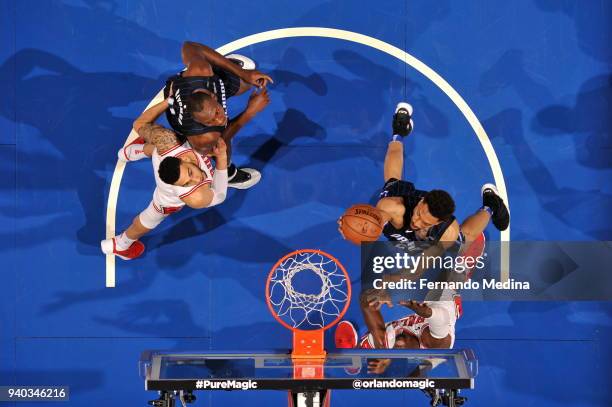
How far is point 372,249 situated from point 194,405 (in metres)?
2.32

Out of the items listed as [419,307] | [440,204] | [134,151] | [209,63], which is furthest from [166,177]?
[419,307]

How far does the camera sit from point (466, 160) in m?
8.27

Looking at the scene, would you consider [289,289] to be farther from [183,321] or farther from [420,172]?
[420,172]

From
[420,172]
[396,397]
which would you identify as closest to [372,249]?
[420,172]

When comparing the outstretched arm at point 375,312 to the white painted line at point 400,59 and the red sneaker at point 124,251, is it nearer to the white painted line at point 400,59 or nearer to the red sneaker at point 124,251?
the white painted line at point 400,59

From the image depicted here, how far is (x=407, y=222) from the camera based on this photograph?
7.94 m

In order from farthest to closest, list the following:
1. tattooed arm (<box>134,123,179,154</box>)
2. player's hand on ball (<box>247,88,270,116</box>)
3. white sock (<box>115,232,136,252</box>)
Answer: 1. player's hand on ball (<box>247,88,270,116</box>)
2. white sock (<box>115,232,136,252</box>)
3. tattooed arm (<box>134,123,179,154</box>)

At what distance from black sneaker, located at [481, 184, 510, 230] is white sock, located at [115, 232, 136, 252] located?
3.45m

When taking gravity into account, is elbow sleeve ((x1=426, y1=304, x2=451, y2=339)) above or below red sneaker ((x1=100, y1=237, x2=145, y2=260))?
below

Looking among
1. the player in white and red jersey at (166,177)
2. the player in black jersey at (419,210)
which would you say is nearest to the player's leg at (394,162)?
the player in black jersey at (419,210)

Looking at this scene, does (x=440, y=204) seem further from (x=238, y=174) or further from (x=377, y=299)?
(x=238, y=174)

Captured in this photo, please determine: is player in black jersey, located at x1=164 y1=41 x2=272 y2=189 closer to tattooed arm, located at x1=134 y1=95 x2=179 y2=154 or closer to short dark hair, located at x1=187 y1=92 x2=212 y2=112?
short dark hair, located at x1=187 y1=92 x2=212 y2=112

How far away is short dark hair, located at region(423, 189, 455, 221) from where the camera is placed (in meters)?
7.89

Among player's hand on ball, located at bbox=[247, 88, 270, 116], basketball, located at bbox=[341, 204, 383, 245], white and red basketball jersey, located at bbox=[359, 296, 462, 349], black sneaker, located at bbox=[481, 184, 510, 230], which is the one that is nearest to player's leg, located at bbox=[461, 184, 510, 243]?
black sneaker, located at bbox=[481, 184, 510, 230]
